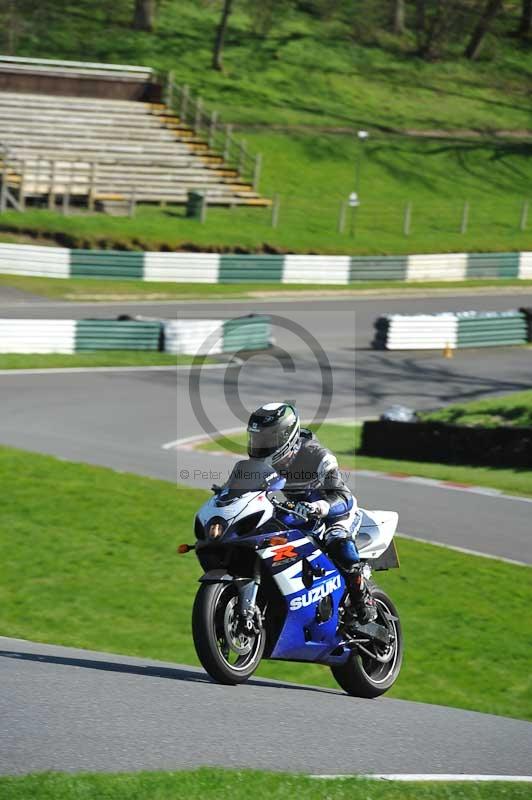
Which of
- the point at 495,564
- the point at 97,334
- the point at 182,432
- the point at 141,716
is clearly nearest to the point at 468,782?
the point at 141,716

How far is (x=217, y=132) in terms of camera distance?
164ft

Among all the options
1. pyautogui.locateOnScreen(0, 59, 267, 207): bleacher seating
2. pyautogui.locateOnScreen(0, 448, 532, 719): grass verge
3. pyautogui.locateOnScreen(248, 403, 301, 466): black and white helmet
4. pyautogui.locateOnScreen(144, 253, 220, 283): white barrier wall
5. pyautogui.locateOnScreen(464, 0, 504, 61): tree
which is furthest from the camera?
pyautogui.locateOnScreen(464, 0, 504, 61): tree

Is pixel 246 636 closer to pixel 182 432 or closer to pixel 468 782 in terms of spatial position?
pixel 468 782

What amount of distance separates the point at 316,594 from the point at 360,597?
0.45 metres

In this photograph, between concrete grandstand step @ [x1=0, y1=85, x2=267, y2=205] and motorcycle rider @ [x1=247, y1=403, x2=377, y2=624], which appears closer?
motorcycle rider @ [x1=247, y1=403, x2=377, y2=624]

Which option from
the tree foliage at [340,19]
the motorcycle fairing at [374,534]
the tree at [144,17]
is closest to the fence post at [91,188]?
the tree foliage at [340,19]

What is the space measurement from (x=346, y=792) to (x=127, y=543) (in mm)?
7880

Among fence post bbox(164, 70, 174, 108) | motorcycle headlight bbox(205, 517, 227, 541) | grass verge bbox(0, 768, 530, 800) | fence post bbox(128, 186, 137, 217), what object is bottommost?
fence post bbox(128, 186, 137, 217)

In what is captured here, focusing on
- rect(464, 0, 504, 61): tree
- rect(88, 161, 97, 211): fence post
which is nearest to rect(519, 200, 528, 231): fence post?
rect(88, 161, 97, 211): fence post

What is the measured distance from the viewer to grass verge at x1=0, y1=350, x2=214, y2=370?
26.0 m

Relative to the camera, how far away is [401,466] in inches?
774

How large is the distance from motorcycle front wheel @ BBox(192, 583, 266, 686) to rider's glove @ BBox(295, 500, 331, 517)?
62 cm

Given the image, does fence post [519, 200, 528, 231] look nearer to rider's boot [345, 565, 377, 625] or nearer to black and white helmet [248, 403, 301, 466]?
rider's boot [345, 565, 377, 625]

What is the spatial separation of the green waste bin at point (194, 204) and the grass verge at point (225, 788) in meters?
37.8
